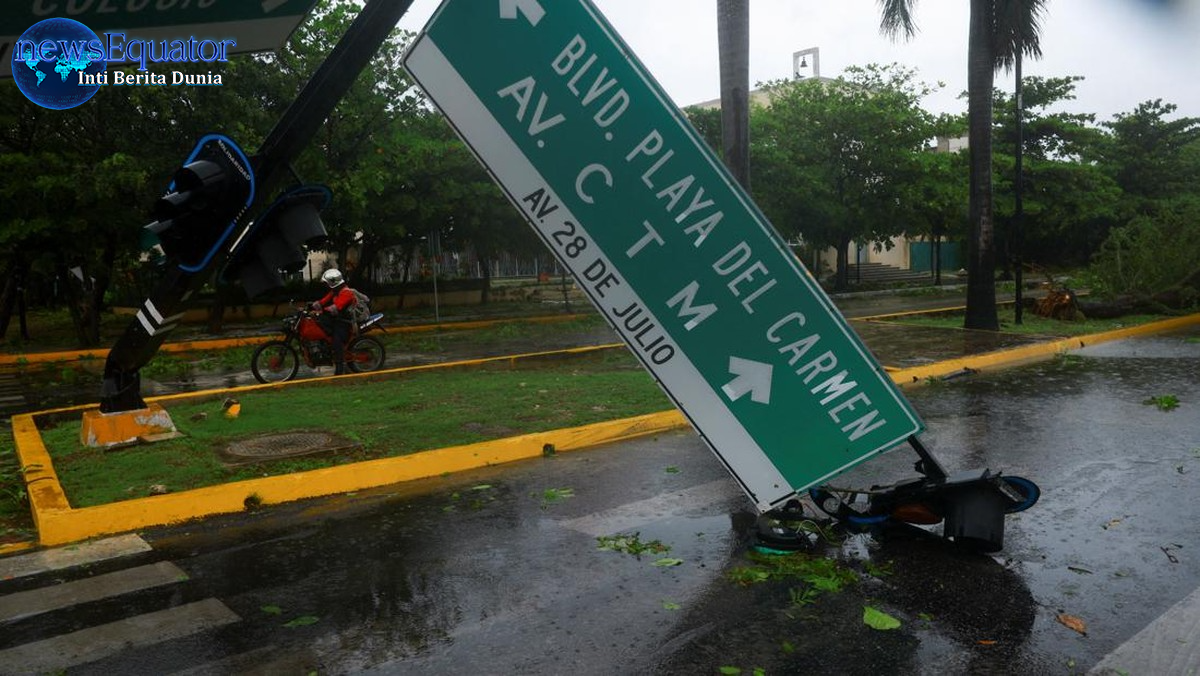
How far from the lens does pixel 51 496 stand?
6.79 m

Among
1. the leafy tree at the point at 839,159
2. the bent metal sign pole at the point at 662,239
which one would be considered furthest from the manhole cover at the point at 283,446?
the leafy tree at the point at 839,159

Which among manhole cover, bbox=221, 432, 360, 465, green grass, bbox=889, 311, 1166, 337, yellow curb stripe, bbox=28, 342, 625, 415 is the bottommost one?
green grass, bbox=889, 311, 1166, 337

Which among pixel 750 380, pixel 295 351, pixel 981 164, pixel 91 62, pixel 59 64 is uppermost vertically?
pixel 91 62

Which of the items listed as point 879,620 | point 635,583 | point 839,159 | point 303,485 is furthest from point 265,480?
point 839,159

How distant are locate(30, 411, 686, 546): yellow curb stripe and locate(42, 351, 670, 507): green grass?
0.27 m

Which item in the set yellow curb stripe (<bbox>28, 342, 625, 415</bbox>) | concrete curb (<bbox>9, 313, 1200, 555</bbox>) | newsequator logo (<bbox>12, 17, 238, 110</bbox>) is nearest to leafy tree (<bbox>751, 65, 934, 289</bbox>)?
yellow curb stripe (<bbox>28, 342, 625, 415</bbox>)

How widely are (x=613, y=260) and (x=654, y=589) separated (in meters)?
1.86

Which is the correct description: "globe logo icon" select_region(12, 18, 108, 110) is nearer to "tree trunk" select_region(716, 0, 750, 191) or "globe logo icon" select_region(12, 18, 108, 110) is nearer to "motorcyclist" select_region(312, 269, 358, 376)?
"motorcyclist" select_region(312, 269, 358, 376)

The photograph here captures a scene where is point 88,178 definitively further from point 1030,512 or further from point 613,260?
point 1030,512

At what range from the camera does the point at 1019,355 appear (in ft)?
50.4

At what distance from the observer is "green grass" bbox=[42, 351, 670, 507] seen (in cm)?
757

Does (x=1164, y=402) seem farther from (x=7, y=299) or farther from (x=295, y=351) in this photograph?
(x=7, y=299)

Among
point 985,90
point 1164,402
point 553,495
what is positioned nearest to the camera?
point 553,495

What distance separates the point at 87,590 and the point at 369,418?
480 centimetres
